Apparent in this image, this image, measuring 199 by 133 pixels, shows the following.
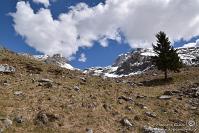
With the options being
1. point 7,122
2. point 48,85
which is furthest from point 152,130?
point 48,85

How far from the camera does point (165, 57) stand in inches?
2657

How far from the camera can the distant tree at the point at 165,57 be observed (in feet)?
221

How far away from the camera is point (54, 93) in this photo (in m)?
32.1

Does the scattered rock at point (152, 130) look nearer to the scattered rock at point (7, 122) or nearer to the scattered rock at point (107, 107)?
the scattered rock at point (107, 107)

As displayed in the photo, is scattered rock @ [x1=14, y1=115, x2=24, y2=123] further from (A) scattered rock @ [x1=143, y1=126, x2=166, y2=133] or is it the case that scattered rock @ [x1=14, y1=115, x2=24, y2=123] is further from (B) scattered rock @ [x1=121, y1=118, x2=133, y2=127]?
(A) scattered rock @ [x1=143, y1=126, x2=166, y2=133]

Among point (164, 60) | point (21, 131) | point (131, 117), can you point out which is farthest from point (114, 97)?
point (164, 60)

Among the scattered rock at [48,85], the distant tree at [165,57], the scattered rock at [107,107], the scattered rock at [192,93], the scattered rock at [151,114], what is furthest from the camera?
the distant tree at [165,57]

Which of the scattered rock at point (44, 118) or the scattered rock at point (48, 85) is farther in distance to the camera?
the scattered rock at point (48, 85)

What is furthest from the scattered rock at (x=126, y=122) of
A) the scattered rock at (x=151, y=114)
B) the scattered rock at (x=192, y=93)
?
the scattered rock at (x=192, y=93)

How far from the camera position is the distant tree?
67.2 metres

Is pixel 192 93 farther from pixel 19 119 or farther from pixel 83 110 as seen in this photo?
pixel 19 119

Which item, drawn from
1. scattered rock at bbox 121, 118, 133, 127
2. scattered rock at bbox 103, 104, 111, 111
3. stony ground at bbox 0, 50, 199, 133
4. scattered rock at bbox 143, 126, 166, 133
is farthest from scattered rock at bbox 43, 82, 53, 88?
scattered rock at bbox 143, 126, 166, 133

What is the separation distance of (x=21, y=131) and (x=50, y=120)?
2712 mm

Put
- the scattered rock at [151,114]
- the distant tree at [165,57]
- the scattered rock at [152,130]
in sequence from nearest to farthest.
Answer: the scattered rock at [152,130], the scattered rock at [151,114], the distant tree at [165,57]
